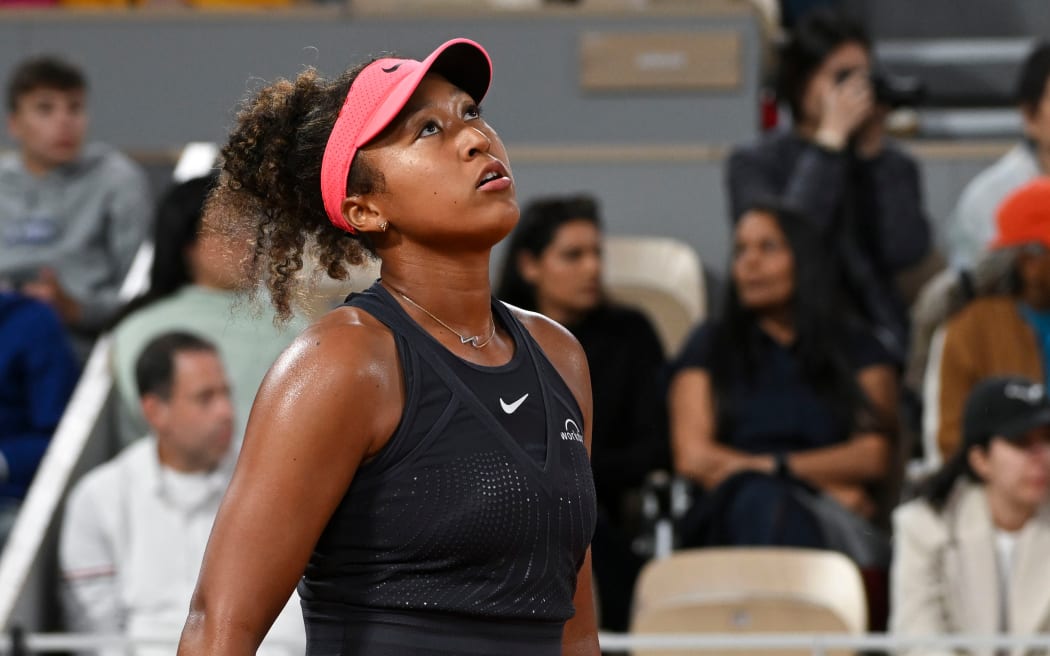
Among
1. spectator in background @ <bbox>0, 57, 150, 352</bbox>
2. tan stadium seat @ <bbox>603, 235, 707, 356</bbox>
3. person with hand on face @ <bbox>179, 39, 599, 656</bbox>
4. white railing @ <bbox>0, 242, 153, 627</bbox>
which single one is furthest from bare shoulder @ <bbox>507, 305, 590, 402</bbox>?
spectator in background @ <bbox>0, 57, 150, 352</bbox>

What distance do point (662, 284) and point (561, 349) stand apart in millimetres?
3723

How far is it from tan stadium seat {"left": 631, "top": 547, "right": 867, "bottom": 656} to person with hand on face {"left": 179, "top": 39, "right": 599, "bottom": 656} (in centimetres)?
227

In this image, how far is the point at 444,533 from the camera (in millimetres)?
1783

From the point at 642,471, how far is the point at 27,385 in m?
1.81

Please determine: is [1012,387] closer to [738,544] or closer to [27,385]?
[738,544]

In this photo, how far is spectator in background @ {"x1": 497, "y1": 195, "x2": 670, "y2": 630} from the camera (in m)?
4.97

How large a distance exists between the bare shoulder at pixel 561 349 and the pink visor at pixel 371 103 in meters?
0.28

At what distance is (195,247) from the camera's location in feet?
16.8

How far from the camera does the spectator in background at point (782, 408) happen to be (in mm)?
4523

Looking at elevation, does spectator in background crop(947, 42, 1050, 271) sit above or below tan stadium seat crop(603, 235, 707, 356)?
above

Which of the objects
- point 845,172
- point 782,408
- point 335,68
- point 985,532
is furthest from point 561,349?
point 335,68

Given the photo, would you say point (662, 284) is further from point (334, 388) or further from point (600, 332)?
point (334, 388)

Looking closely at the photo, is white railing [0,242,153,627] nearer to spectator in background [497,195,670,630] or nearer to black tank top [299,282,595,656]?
spectator in background [497,195,670,630]

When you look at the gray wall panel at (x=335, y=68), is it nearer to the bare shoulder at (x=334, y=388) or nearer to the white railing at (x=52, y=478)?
the white railing at (x=52, y=478)
